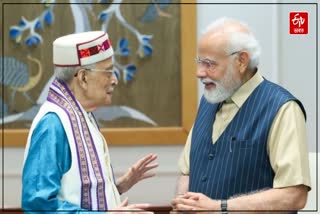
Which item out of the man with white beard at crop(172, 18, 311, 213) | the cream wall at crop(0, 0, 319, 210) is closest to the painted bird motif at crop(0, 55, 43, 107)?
the cream wall at crop(0, 0, 319, 210)

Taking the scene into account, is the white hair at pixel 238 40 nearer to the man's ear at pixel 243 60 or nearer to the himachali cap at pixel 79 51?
the man's ear at pixel 243 60

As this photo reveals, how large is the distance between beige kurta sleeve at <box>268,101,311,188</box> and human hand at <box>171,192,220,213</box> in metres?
0.23

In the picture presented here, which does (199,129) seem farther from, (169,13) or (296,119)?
(169,13)

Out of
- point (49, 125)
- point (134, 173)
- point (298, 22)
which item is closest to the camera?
point (49, 125)

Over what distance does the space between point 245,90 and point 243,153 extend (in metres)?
0.25

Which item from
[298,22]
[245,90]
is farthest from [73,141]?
[298,22]

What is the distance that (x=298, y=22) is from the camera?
164 inches

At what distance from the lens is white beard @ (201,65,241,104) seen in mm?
2512

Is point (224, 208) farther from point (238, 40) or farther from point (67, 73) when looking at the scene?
point (67, 73)

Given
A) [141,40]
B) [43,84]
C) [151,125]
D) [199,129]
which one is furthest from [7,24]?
[199,129]

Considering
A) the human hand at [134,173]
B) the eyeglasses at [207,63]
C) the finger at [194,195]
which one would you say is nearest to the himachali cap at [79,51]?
the eyeglasses at [207,63]

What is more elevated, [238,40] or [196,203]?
[238,40]

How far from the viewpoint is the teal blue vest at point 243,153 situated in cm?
241

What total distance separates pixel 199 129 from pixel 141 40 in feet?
5.24
